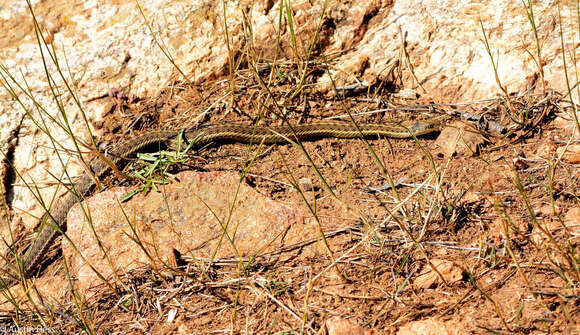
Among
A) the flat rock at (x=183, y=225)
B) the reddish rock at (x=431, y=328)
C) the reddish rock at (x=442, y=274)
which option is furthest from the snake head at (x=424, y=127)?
the reddish rock at (x=431, y=328)

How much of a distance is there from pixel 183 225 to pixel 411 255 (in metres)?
1.86

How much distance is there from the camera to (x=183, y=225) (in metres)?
3.99

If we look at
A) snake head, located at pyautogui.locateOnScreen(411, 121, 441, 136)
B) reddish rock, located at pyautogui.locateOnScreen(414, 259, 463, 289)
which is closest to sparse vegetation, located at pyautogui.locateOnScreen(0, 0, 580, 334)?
reddish rock, located at pyautogui.locateOnScreen(414, 259, 463, 289)

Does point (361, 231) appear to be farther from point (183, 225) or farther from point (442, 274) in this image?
point (183, 225)

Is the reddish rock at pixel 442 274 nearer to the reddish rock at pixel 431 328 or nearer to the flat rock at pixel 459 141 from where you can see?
the reddish rock at pixel 431 328

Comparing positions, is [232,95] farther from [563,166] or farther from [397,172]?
[563,166]

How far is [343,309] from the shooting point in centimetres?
306

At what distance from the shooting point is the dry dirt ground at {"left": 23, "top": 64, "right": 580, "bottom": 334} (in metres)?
2.88

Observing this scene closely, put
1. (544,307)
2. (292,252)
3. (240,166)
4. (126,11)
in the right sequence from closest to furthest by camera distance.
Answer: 1. (544,307)
2. (292,252)
3. (240,166)
4. (126,11)

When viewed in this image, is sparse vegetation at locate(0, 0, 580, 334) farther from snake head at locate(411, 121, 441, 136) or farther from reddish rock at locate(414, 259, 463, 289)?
snake head at locate(411, 121, 441, 136)

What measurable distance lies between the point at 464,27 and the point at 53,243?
461 cm

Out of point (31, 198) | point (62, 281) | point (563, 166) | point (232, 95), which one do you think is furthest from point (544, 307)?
point (31, 198)

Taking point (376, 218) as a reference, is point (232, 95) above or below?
above

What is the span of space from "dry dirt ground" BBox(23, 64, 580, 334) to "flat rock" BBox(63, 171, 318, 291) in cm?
16
